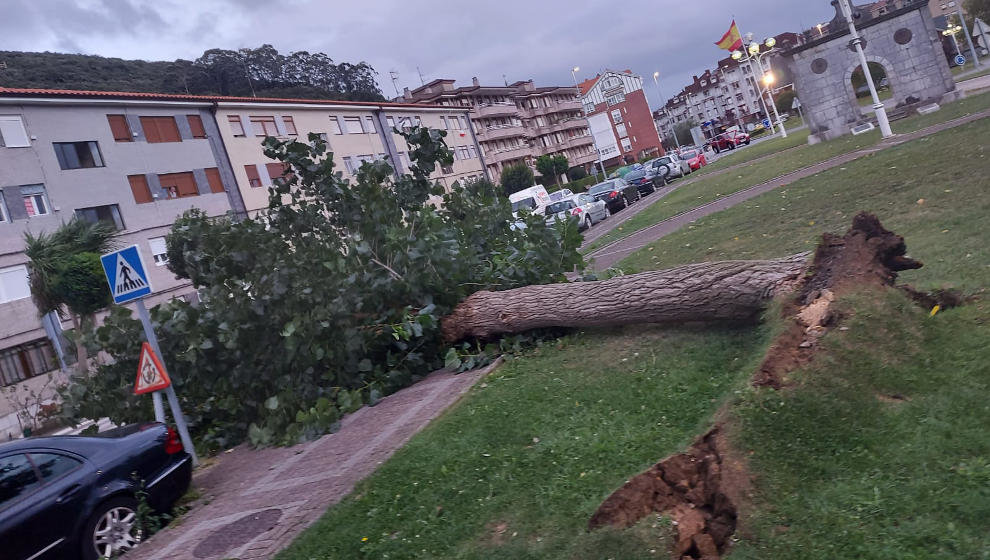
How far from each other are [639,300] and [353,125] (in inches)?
1673

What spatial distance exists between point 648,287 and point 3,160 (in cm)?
2860

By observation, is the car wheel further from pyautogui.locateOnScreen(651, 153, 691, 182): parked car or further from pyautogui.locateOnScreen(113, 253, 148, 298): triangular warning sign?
pyautogui.locateOnScreen(651, 153, 691, 182): parked car

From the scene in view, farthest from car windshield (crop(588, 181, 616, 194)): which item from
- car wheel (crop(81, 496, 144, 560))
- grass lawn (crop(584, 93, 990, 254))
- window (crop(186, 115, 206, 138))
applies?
car wheel (crop(81, 496, 144, 560))

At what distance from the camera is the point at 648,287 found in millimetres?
6652

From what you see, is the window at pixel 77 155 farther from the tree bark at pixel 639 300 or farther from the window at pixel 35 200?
the tree bark at pixel 639 300

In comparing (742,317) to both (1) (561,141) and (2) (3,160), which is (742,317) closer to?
(2) (3,160)

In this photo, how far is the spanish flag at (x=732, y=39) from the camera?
A: 1502 inches

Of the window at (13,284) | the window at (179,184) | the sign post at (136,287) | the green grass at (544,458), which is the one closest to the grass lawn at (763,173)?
the green grass at (544,458)

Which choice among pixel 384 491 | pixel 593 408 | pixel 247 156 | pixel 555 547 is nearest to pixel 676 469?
pixel 555 547

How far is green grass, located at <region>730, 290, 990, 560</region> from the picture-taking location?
3082 mm

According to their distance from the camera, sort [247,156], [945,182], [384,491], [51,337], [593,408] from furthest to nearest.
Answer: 1. [247,156]
2. [51,337]
3. [945,182]
4. [593,408]
5. [384,491]

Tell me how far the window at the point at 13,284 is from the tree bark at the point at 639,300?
24.8 metres

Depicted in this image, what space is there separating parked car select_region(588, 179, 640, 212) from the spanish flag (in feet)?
33.8

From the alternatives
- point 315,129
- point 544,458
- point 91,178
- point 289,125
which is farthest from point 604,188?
point 544,458
